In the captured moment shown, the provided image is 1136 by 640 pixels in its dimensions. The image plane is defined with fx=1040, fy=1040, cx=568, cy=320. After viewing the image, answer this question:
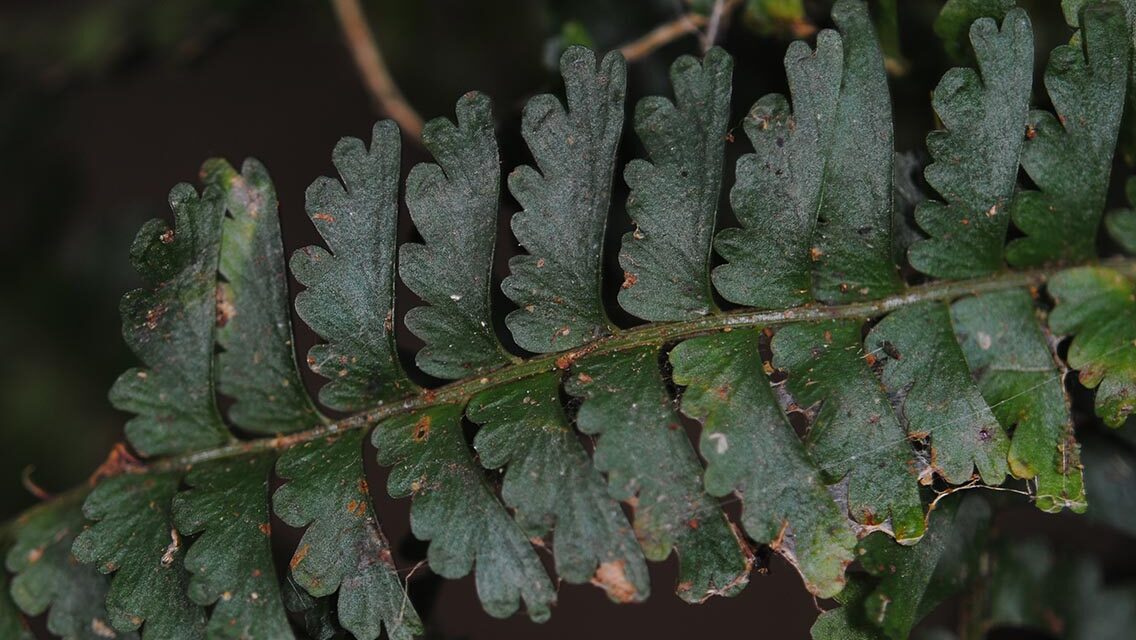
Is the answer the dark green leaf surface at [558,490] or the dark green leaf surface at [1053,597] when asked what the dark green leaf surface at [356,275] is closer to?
the dark green leaf surface at [558,490]

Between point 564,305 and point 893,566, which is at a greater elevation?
point 564,305

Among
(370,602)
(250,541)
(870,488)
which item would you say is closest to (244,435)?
(250,541)

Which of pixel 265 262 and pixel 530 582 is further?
pixel 265 262

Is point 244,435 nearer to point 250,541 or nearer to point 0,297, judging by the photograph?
point 250,541

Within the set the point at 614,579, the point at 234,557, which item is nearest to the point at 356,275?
the point at 234,557

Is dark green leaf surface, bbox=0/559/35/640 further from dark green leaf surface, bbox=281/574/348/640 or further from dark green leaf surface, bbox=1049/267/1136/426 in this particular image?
dark green leaf surface, bbox=1049/267/1136/426

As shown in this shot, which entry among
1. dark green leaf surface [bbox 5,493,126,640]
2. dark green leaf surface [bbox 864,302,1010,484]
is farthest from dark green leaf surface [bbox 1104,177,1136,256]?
dark green leaf surface [bbox 5,493,126,640]

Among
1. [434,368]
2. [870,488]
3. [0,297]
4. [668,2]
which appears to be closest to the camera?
[870,488]
